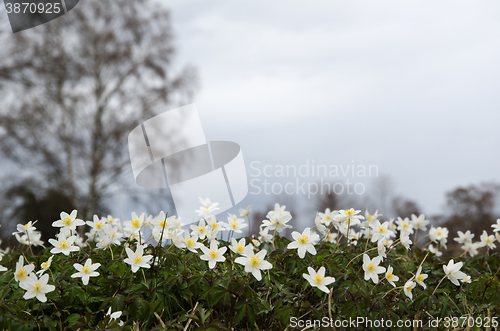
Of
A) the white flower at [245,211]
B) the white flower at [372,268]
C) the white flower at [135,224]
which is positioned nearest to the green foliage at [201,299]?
the white flower at [372,268]

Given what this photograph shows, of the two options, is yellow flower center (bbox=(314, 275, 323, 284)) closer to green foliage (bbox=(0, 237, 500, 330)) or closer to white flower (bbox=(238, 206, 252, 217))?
green foliage (bbox=(0, 237, 500, 330))

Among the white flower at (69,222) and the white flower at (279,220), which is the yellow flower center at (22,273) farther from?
the white flower at (279,220)

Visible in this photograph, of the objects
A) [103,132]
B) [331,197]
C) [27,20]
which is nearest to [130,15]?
[27,20]

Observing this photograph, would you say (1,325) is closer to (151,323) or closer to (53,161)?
(151,323)

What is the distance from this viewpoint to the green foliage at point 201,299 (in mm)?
1343

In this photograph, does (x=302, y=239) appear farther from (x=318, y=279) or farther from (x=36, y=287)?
(x=36, y=287)

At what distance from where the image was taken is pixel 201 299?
1.47m

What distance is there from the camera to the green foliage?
134cm

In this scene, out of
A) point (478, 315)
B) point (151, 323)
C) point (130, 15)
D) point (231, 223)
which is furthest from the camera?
point (130, 15)

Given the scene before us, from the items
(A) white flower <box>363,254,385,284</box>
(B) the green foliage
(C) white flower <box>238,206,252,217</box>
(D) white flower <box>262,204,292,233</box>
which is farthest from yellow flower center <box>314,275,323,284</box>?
(C) white flower <box>238,206,252,217</box>

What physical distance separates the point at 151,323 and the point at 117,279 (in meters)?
0.24

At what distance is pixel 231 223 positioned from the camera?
189 cm

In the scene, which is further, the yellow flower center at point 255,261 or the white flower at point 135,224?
the white flower at point 135,224

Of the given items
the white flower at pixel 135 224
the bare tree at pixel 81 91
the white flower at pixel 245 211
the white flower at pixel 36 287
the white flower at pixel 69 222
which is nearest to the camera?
the white flower at pixel 36 287
